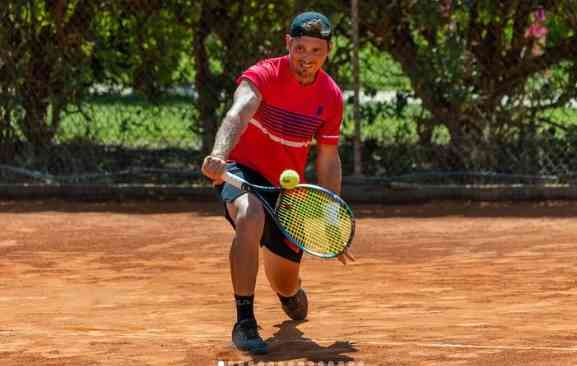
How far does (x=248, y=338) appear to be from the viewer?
5922mm

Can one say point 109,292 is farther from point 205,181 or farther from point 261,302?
point 205,181

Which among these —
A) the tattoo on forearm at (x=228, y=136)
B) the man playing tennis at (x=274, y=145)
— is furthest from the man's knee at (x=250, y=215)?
the tattoo on forearm at (x=228, y=136)

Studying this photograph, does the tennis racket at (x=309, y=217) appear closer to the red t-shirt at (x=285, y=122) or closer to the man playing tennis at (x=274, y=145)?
the man playing tennis at (x=274, y=145)

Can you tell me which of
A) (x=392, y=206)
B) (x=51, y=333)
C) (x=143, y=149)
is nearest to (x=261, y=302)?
(x=51, y=333)

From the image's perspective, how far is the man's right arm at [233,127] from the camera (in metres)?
5.92

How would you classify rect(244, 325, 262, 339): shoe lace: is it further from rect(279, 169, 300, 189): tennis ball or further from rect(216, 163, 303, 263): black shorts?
rect(279, 169, 300, 189): tennis ball

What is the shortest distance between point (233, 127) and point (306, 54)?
480mm

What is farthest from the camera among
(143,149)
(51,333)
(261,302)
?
(143,149)

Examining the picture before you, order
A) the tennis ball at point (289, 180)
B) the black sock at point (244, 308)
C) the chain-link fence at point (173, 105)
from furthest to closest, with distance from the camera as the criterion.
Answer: the chain-link fence at point (173, 105), the black sock at point (244, 308), the tennis ball at point (289, 180)

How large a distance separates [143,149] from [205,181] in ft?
2.16

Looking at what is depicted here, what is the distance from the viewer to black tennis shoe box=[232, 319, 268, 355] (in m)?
5.88

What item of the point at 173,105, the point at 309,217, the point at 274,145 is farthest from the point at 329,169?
the point at 173,105

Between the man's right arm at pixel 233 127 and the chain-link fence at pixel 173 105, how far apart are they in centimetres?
502

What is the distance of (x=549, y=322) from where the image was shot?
21.1 feet
